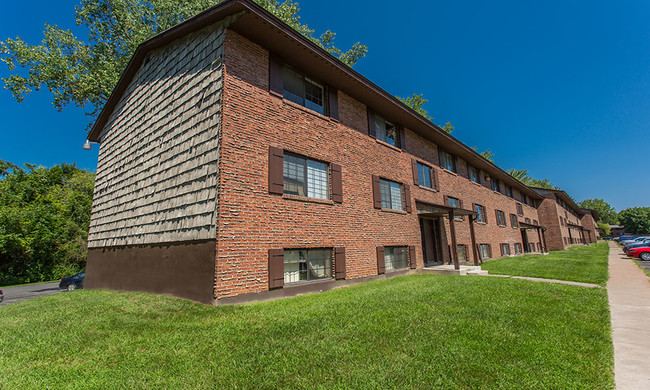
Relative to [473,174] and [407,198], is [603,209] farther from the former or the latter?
[407,198]

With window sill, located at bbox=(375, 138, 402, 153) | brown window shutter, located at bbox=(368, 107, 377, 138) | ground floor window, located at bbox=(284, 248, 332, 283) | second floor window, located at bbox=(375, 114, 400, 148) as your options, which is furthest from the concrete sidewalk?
second floor window, located at bbox=(375, 114, 400, 148)

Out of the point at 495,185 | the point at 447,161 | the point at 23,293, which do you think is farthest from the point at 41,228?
the point at 495,185

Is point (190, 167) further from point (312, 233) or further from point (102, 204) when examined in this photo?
point (102, 204)

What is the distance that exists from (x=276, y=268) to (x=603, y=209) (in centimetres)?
17906

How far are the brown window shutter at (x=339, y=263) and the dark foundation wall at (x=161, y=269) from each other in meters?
3.87

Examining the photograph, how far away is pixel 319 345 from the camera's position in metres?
4.02

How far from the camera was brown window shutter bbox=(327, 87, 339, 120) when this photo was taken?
408 inches

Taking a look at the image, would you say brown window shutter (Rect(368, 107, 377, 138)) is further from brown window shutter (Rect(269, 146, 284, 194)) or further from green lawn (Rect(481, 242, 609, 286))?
A: green lawn (Rect(481, 242, 609, 286))

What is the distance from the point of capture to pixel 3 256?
25.8m

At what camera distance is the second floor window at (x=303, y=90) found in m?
9.36

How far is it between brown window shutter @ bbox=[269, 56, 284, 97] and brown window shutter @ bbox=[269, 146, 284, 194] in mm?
1787

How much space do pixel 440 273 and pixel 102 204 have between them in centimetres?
1441

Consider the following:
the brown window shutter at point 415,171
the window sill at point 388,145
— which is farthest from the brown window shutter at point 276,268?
the brown window shutter at point 415,171

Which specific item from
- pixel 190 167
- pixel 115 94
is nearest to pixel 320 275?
pixel 190 167
